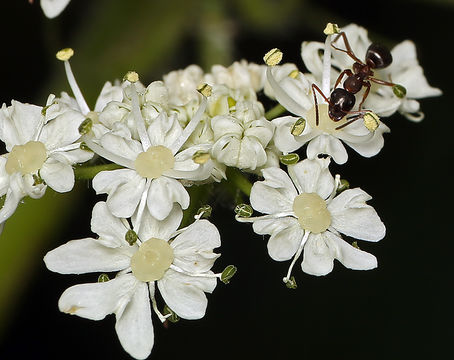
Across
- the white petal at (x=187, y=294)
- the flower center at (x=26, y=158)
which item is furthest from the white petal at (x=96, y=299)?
the flower center at (x=26, y=158)

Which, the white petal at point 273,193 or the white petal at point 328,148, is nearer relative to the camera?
the white petal at point 273,193

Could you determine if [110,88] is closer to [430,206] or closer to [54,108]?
[54,108]

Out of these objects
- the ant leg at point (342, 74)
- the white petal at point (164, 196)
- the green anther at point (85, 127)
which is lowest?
the ant leg at point (342, 74)

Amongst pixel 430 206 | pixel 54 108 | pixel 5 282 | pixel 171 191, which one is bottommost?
pixel 430 206

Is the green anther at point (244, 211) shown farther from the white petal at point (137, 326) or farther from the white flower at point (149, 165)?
the white petal at point (137, 326)

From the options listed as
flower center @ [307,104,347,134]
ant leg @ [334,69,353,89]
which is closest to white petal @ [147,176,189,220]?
flower center @ [307,104,347,134]

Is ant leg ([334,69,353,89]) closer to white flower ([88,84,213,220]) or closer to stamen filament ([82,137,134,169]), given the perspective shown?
white flower ([88,84,213,220])

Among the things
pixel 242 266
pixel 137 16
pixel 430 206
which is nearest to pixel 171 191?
pixel 242 266
